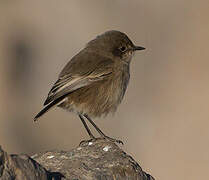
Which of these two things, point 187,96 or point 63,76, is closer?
point 63,76

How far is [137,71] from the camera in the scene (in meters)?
21.5

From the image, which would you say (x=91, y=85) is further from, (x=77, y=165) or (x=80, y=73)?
(x=77, y=165)

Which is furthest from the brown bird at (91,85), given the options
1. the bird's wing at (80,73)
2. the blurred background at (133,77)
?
the blurred background at (133,77)

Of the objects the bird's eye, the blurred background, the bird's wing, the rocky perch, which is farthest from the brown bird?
the blurred background

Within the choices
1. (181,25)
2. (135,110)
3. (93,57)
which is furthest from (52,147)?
(93,57)

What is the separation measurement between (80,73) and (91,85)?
0.28 metres

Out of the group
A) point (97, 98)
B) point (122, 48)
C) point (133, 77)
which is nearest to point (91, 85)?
point (97, 98)

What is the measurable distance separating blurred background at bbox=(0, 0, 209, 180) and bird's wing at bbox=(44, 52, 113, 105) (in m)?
6.84

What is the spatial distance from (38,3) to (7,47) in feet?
5.92

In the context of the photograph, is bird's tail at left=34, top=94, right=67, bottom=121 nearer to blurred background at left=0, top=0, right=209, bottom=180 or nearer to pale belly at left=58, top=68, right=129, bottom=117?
pale belly at left=58, top=68, right=129, bottom=117

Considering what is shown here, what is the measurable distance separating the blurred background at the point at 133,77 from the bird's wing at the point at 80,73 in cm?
684

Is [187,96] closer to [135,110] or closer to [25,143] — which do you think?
[135,110]

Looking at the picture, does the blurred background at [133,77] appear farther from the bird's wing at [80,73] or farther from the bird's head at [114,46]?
the bird's wing at [80,73]

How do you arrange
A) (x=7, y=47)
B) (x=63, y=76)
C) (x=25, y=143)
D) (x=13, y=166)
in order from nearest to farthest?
(x=13, y=166) < (x=63, y=76) < (x=25, y=143) < (x=7, y=47)
